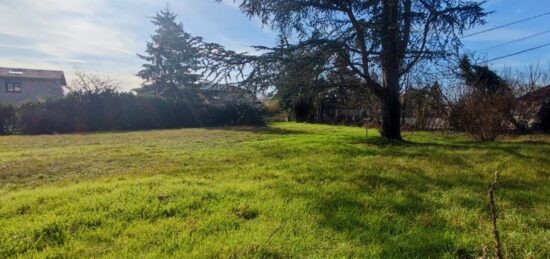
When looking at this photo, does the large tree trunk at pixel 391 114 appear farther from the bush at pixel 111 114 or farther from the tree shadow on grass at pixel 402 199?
the bush at pixel 111 114

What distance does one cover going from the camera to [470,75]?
14.3 m

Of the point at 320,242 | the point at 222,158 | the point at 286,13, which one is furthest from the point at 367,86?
the point at 320,242

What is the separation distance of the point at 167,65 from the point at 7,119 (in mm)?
11828

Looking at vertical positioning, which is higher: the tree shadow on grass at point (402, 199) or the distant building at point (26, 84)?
the distant building at point (26, 84)

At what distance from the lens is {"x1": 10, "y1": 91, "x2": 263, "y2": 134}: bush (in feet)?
63.9

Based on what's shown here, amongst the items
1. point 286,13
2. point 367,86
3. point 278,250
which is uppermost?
point 286,13

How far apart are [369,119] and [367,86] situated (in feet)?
38.8

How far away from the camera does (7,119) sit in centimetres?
1938

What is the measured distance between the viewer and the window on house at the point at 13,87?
34.8 metres

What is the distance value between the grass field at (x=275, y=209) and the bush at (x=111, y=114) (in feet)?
50.9

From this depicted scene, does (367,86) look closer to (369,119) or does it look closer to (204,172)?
(204,172)

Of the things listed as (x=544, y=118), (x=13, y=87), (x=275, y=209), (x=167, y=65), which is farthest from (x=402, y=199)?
(x=13, y=87)

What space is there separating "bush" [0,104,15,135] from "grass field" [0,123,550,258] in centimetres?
1612

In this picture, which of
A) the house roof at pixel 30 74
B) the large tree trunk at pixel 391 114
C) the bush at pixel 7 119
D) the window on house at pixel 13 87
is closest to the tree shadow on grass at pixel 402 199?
the large tree trunk at pixel 391 114
